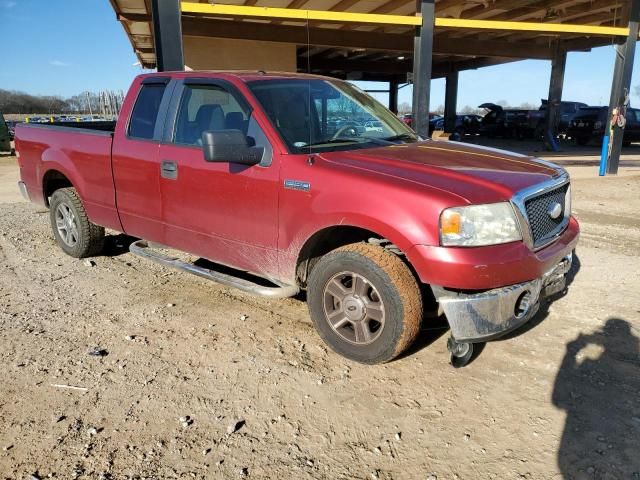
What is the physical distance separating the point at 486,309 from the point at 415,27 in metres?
8.76

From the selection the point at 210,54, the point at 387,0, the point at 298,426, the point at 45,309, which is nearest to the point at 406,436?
the point at 298,426

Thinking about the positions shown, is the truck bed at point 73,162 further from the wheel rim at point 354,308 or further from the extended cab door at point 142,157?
the wheel rim at point 354,308

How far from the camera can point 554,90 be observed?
19281 millimetres

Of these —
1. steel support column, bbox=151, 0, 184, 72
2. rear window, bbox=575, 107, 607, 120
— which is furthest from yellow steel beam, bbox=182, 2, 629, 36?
rear window, bbox=575, 107, 607, 120

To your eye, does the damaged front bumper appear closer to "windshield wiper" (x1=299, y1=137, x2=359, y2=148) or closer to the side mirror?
"windshield wiper" (x1=299, y1=137, x2=359, y2=148)

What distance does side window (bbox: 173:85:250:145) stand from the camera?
3.81 m

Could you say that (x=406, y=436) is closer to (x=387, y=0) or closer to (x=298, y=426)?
(x=298, y=426)

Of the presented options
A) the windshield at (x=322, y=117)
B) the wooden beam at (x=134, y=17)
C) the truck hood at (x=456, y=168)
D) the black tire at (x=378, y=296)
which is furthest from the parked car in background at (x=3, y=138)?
the black tire at (x=378, y=296)

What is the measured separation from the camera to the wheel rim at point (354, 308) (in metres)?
3.25

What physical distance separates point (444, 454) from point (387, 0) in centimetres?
1130

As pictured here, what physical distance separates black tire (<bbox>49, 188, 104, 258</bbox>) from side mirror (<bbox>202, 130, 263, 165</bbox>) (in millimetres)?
2586

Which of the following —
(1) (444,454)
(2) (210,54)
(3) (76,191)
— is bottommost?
(1) (444,454)

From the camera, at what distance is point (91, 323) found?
4000 millimetres

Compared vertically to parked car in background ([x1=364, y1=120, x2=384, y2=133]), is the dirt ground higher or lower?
lower
